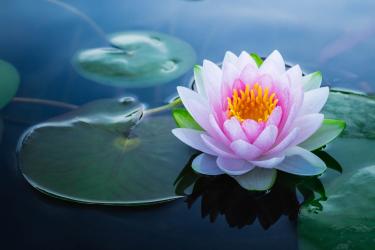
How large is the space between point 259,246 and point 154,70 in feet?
2.33

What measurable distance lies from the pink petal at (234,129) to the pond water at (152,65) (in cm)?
21

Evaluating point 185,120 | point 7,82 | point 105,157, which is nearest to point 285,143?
point 185,120

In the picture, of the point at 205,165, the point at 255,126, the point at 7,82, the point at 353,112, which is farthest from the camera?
the point at 7,82

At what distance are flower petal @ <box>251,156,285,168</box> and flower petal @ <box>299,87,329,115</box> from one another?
146 mm

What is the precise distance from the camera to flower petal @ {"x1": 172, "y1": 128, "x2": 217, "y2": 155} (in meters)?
1.18

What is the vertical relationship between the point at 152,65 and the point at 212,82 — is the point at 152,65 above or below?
below

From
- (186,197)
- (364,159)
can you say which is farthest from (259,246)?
(364,159)

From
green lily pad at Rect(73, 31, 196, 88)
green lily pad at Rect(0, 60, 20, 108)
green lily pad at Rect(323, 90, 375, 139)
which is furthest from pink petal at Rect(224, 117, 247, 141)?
green lily pad at Rect(0, 60, 20, 108)

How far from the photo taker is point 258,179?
115cm

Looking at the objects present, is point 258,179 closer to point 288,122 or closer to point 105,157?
point 288,122

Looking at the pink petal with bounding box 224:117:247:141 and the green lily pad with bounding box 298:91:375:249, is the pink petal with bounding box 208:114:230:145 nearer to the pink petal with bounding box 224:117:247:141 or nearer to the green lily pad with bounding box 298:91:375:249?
the pink petal with bounding box 224:117:247:141

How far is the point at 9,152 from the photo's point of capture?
4.28ft

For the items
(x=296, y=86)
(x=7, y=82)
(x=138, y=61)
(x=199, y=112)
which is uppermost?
(x=296, y=86)

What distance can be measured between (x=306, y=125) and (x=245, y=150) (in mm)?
164
